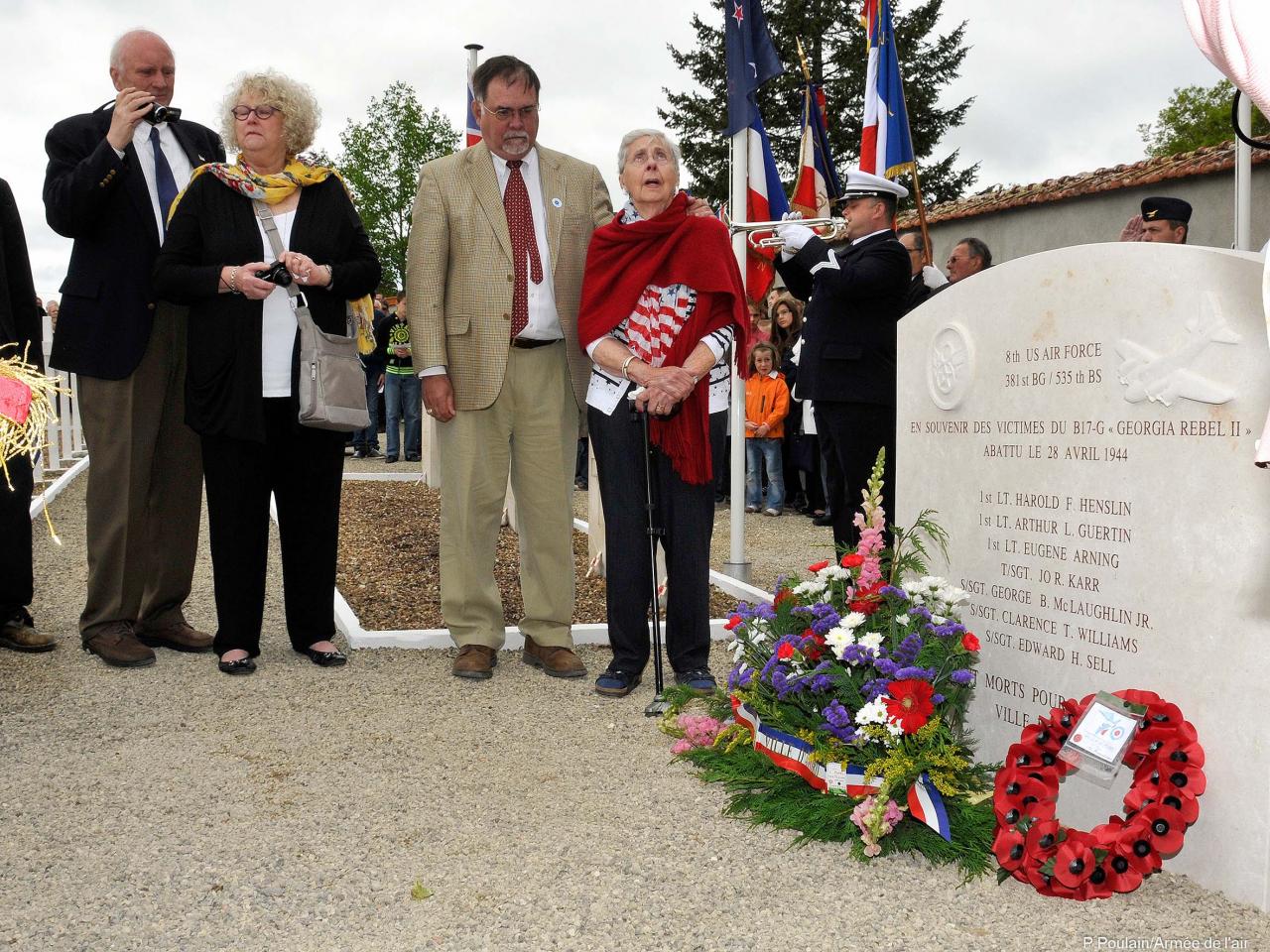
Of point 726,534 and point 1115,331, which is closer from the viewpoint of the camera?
point 1115,331

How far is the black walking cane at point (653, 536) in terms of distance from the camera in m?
Answer: 4.35

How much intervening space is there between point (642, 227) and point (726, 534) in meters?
5.60

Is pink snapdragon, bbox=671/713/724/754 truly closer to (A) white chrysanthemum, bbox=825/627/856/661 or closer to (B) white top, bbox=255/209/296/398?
(A) white chrysanthemum, bbox=825/627/856/661

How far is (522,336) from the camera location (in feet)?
15.8

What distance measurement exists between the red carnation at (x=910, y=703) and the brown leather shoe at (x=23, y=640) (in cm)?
370

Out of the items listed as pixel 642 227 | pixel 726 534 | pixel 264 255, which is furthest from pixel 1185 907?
pixel 726 534

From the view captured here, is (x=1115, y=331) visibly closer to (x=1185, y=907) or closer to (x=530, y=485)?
(x=1185, y=907)

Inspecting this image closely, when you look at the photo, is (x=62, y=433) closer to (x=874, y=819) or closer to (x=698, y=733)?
(x=698, y=733)

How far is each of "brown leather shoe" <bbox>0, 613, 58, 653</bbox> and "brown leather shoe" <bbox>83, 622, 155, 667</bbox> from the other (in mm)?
283

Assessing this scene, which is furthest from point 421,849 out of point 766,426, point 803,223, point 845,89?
point 845,89

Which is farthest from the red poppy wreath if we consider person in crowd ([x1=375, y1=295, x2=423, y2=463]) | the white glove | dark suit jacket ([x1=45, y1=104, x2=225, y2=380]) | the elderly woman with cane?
person in crowd ([x1=375, y1=295, x2=423, y2=463])

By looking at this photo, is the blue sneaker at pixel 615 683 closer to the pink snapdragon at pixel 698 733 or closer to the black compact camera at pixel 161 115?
→ the pink snapdragon at pixel 698 733

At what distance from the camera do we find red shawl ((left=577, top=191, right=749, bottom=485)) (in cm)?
443

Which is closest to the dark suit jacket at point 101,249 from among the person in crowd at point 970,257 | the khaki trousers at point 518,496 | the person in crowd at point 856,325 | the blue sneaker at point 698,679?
the khaki trousers at point 518,496
